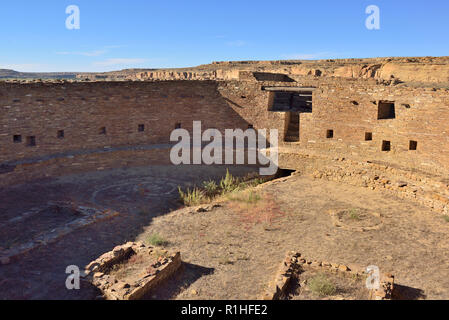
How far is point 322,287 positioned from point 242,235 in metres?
3.36

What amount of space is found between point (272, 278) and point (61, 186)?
33.6 feet

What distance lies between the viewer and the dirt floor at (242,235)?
8.03 meters

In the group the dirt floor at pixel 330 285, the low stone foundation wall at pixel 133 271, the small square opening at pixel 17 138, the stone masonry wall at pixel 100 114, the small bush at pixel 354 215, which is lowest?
the dirt floor at pixel 330 285

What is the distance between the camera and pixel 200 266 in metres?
8.80

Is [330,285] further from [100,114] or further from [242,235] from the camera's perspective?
[100,114]

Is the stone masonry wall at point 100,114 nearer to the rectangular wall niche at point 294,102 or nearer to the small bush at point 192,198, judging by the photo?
the rectangular wall niche at point 294,102

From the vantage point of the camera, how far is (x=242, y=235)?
10.5 meters

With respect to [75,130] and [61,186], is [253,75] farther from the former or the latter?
[61,186]
